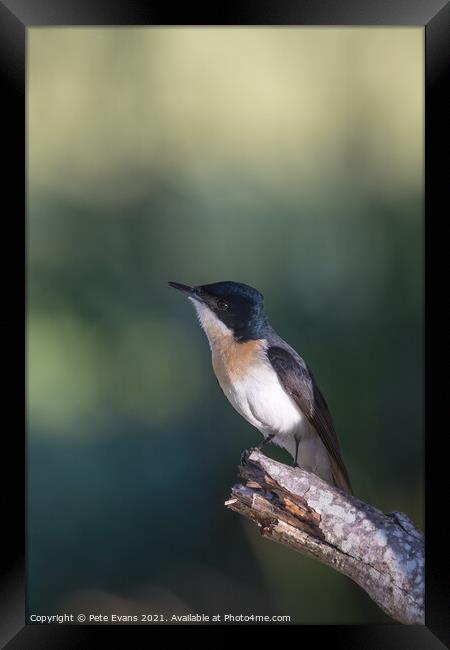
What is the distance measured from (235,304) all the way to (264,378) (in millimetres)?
353

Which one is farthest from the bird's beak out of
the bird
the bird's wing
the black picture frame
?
the black picture frame

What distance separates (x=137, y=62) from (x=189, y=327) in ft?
3.88

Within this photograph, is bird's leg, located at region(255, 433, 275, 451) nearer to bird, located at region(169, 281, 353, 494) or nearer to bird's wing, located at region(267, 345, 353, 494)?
bird, located at region(169, 281, 353, 494)

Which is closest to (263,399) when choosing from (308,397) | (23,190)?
(308,397)

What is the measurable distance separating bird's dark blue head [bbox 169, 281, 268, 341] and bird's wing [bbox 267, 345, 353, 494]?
0.13 metres

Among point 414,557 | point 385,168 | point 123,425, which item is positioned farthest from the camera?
point 123,425

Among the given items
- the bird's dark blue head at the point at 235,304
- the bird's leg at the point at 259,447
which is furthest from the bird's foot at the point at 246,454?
the bird's dark blue head at the point at 235,304

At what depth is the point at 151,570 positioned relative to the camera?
3309 millimetres

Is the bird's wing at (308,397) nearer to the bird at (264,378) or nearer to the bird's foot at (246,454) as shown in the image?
the bird at (264,378)

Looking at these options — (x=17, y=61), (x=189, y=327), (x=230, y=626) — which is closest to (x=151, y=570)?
(x=230, y=626)

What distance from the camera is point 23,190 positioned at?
3125 mm

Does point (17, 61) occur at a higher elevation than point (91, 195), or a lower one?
higher

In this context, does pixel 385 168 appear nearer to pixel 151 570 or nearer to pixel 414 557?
pixel 414 557

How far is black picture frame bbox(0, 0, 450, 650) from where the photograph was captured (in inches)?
118
